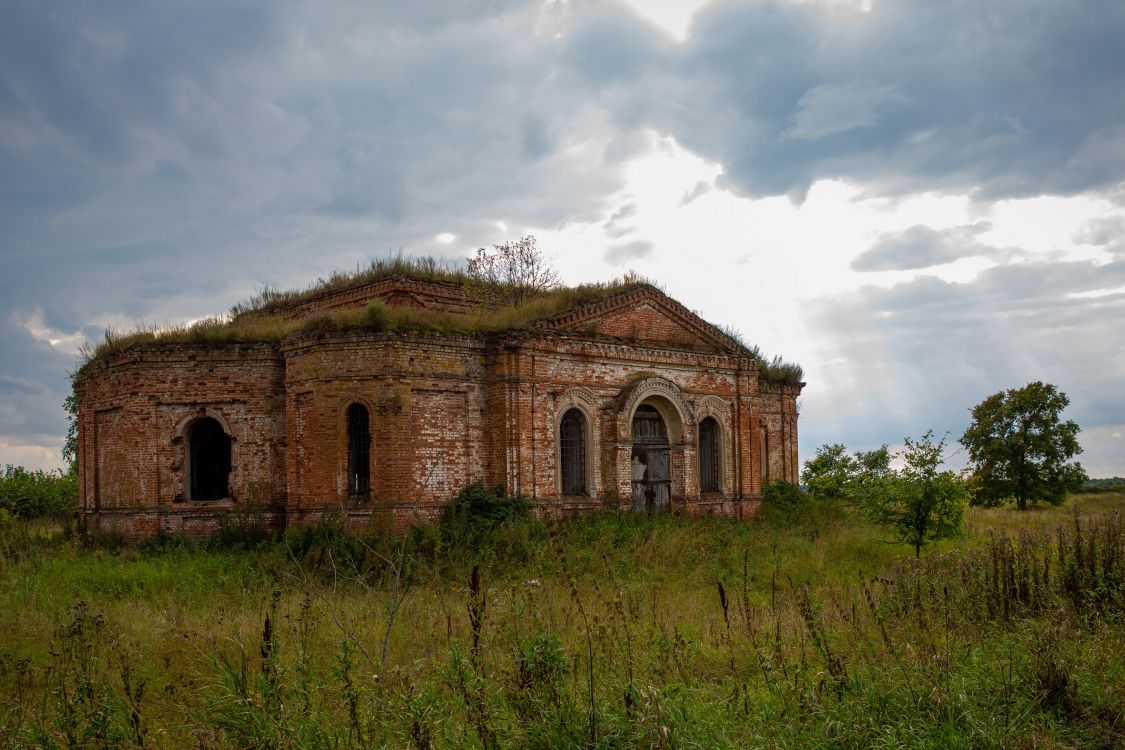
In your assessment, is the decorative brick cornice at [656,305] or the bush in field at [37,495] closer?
the decorative brick cornice at [656,305]

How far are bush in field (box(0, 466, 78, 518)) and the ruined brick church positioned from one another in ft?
33.0

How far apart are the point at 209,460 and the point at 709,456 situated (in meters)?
12.1

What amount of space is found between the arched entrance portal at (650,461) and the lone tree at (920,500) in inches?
205

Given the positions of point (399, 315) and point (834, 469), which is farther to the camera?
point (834, 469)

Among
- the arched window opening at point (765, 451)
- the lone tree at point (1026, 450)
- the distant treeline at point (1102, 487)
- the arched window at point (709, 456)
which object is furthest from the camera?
the distant treeline at point (1102, 487)

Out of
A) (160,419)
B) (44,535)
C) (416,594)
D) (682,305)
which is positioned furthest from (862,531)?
(44,535)

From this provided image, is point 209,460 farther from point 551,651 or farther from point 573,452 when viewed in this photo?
point 551,651

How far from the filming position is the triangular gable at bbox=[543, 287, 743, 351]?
63.7ft

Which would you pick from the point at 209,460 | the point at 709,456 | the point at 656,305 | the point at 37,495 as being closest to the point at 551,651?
the point at 209,460

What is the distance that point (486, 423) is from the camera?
17891mm

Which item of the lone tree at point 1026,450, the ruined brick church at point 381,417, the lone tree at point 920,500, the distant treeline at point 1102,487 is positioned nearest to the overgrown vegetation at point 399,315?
the ruined brick church at point 381,417

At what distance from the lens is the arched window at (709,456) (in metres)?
22.7

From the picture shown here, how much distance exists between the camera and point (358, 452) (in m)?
17.1

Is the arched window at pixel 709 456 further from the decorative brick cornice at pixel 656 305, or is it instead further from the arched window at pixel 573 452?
the arched window at pixel 573 452
